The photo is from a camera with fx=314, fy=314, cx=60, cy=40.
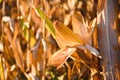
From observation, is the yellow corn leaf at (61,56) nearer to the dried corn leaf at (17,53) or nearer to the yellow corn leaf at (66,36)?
the yellow corn leaf at (66,36)

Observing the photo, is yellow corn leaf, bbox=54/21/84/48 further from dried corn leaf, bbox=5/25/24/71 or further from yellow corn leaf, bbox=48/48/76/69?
dried corn leaf, bbox=5/25/24/71

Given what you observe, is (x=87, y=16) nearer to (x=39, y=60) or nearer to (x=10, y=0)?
(x=39, y=60)

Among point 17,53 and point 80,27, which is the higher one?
point 80,27

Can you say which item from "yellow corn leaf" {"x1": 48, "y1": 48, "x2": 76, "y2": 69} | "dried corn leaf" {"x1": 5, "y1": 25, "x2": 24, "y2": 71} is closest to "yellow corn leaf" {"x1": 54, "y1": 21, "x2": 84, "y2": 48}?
"yellow corn leaf" {"x1": 48, "y1": 48, "x2": 76, "y2": 69}

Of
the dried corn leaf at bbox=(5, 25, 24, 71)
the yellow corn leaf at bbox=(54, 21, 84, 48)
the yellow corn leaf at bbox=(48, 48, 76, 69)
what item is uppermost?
the yellow corn leaf at bbox=(54, 21, 84, 48)

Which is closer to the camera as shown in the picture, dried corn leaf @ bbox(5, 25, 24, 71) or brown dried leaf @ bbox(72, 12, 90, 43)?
brown dried leaf @ bbox(72, 12, 90, 43)

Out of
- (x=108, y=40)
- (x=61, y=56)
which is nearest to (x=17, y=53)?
(x=61, y=56)

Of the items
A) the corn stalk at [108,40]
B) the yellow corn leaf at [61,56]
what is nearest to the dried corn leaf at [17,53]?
the yellow corn leaf at [61,56]

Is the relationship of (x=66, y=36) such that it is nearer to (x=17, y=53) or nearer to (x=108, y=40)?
(x=108, y=40)

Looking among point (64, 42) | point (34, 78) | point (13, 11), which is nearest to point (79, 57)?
point (64, 42)
